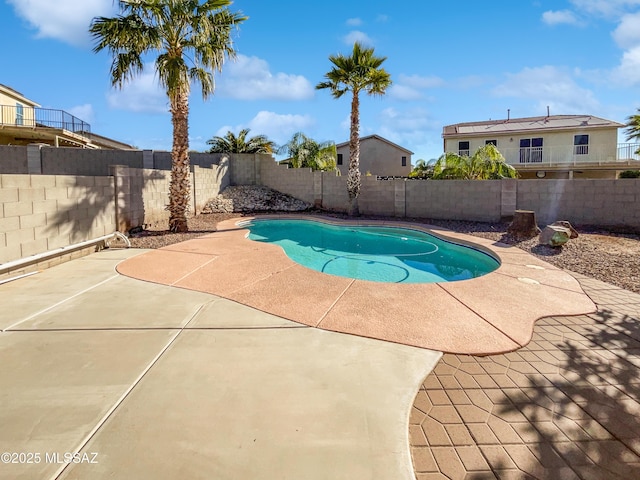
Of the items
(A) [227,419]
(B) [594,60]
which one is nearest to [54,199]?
(A) [227,419]

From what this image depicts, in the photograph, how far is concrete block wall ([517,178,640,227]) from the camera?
10797mm

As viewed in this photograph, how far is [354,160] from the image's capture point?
15.4 metres

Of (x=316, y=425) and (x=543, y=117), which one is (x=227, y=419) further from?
(x=543, y=117)

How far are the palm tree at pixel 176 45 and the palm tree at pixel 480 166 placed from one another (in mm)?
10162

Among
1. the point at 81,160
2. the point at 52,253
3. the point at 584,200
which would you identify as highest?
the point at 81,160

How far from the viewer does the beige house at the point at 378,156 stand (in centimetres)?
2816

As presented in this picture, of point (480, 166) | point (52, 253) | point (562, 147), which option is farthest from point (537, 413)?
point (562, 147)

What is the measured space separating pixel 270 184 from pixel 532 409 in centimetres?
1784

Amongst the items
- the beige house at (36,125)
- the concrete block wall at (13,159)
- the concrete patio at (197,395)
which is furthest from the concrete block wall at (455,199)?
the beige house at (36,125)

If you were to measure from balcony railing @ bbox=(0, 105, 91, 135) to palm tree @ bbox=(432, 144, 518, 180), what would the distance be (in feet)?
80.5

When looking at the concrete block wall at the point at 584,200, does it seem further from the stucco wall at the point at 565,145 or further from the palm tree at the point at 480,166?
the stucco wall at the point at 565,145

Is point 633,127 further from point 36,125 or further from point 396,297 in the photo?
point 36,125

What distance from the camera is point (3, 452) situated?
215cm

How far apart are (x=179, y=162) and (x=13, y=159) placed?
11.2 meters
